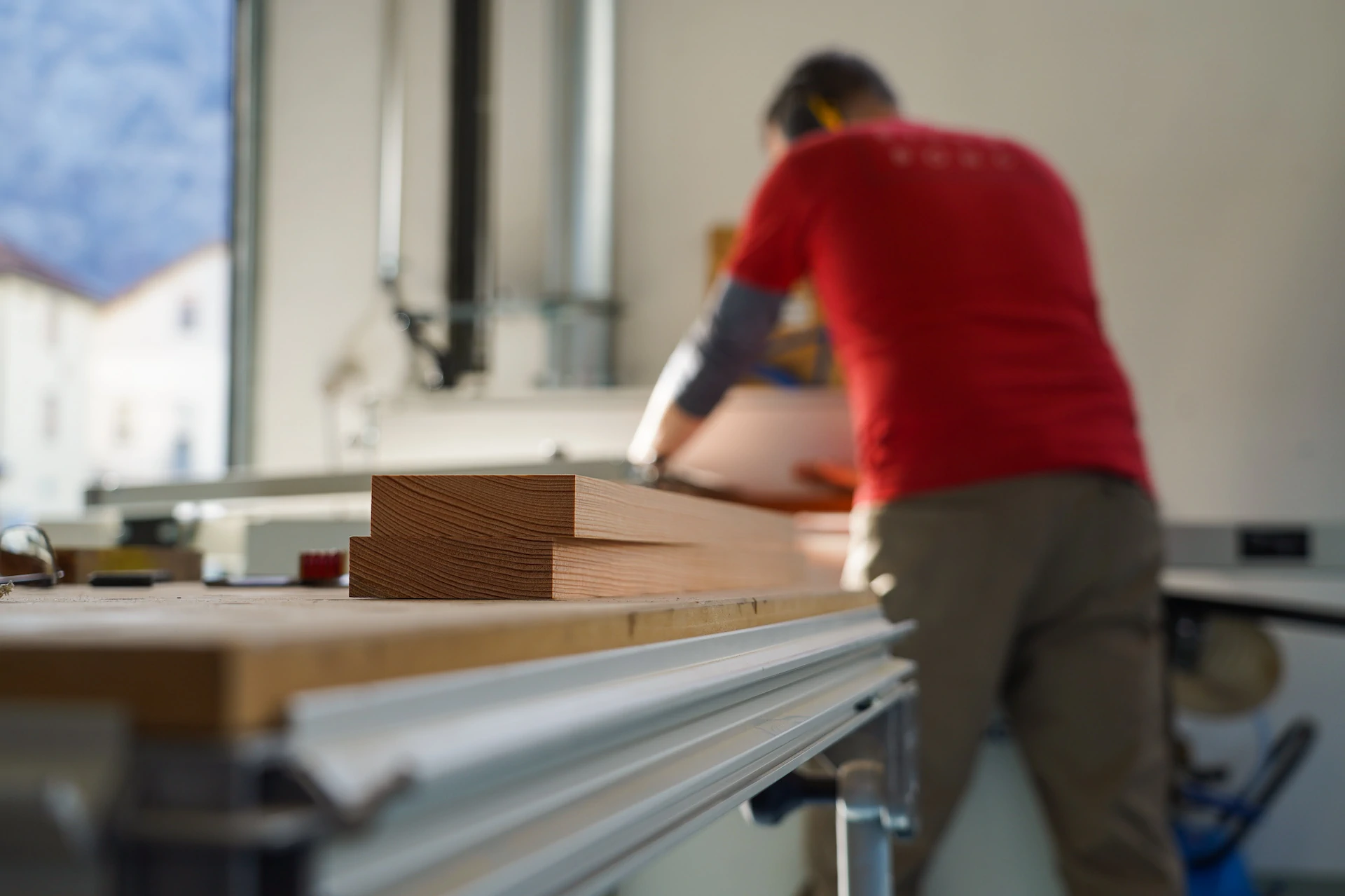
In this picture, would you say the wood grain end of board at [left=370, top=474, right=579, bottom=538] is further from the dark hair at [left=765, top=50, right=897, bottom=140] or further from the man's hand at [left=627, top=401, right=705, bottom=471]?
the dark hair at [left=765, top=50, right=897, bottom=140]

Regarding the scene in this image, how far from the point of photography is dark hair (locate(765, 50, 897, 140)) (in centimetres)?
188

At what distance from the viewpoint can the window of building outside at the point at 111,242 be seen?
2766 mm

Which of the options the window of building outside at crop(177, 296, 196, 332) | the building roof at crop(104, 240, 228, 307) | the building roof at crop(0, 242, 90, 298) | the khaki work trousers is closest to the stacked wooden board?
the khaki work trousers

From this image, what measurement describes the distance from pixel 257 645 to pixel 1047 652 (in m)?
1.37

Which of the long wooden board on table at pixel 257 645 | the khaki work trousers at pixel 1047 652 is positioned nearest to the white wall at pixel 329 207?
the khaki work trousers at pixel 1047 652

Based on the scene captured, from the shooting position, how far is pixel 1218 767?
2566 millimetres

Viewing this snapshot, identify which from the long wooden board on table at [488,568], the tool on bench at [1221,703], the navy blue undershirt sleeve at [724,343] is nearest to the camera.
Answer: the long wooden board on table at [488,568]

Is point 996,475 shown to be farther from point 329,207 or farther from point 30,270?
point 329,207

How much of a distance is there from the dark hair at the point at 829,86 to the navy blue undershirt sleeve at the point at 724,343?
0.40 meters

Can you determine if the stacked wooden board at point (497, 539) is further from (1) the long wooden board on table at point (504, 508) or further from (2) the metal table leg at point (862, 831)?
(2) the metal table leg at point (862, 831)

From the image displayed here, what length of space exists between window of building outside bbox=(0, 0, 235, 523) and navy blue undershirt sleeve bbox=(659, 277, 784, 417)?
4.78 feet

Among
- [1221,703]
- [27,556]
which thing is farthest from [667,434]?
[1221,703]

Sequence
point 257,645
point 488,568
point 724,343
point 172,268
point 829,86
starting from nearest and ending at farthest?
point 257,645
point 488,568
point 724,343
point 829,86
point 172,268

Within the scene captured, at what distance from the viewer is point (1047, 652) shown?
1510 mm
